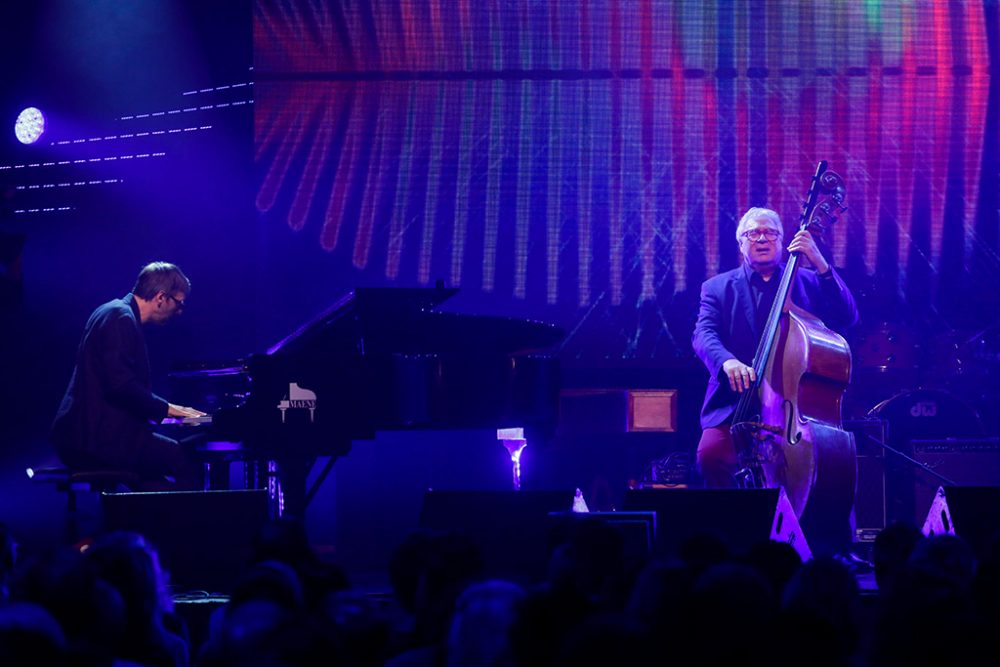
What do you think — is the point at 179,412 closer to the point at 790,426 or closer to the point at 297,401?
the point at 297,401

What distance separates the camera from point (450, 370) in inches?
285

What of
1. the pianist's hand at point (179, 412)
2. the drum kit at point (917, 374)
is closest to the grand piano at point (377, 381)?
the pianist's hand at point (179, 412)

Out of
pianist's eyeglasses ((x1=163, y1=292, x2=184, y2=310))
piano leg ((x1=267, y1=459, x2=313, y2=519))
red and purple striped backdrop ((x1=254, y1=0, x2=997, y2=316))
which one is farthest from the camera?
red and purple striped backdrop ((x1=254, y1=0, x2=997, y2=316))

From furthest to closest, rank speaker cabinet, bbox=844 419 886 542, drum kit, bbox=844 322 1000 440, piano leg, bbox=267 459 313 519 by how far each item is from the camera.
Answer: drum kit, bbox=844 322 1000 440
speaker cabinet, bbox=844 419 886 542
piano leg, bbox=267 459 313 519

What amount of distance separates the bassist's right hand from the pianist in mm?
Result: 3409

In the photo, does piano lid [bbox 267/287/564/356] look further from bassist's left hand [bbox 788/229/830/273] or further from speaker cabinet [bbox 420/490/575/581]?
bassist's left hand [bbox 788/229/830/273]

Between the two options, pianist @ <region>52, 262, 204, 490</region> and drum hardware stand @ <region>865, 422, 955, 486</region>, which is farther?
drum hardware stand @ <region>865, 422, 955, 486</region>

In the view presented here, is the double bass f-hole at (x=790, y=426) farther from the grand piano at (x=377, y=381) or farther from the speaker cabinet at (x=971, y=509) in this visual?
the speaker cabinet at (x=971, y=509)

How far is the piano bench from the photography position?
23.1ft

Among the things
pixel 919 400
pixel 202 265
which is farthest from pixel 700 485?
pixel 202 265

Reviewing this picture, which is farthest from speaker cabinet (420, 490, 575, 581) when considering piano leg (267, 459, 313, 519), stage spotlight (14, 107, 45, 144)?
stage spotlight (14, 107, 45, 144)

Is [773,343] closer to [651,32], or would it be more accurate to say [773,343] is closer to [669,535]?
[669,535]

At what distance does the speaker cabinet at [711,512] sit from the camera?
6.00m

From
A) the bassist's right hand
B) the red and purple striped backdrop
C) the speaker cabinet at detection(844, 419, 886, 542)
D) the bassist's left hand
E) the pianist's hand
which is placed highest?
the red and purple striped backdrop
